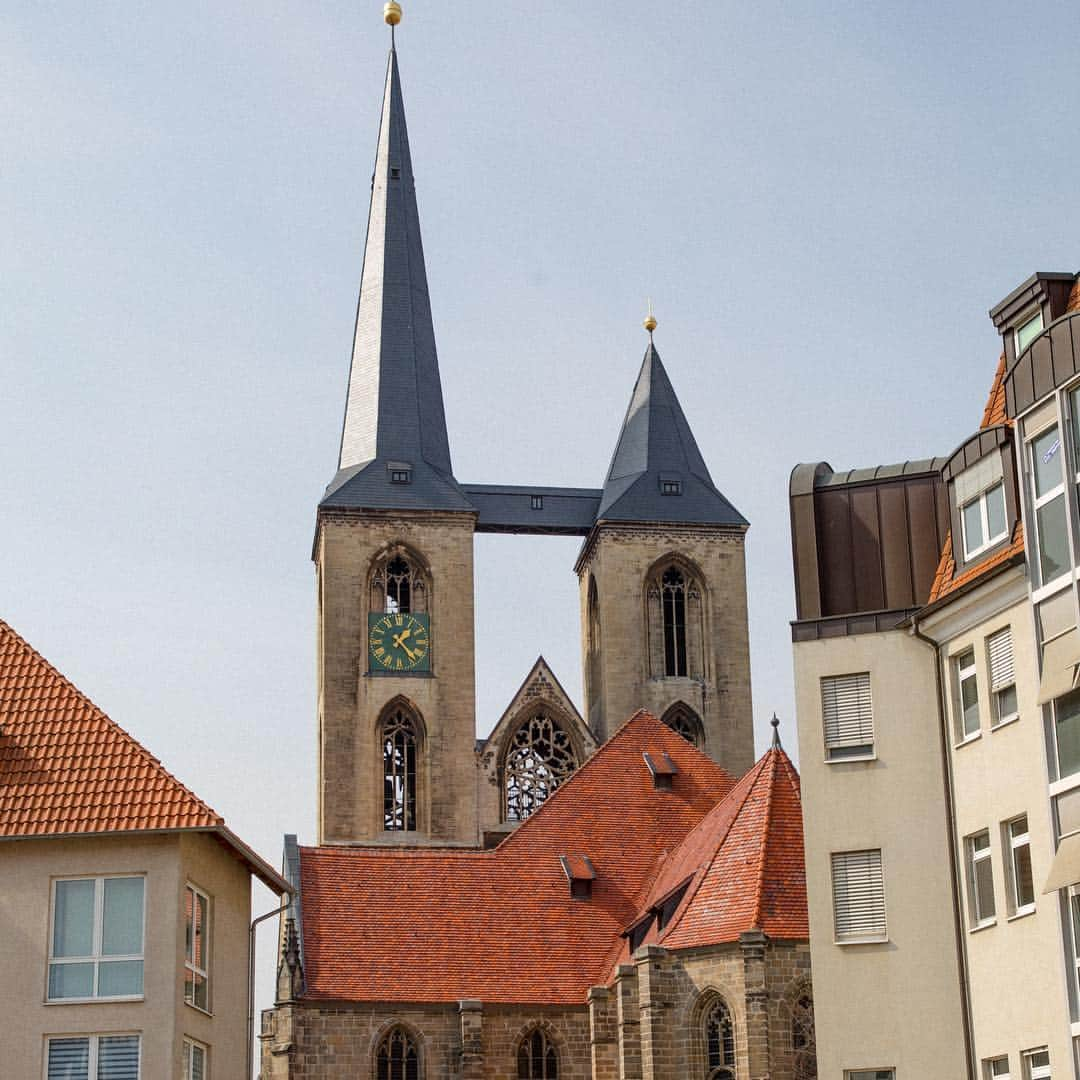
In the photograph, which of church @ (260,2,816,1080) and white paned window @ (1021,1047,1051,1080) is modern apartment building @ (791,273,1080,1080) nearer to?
white paned window @ (1021,1047,1051,1080)

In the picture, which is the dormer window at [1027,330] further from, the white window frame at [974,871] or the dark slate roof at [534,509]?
the dark slate roof at [534,509]

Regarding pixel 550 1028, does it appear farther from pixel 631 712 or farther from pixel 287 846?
pixel 631 712

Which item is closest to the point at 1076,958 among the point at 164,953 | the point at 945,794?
the point at 945,794

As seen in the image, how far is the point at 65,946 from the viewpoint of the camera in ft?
90.2

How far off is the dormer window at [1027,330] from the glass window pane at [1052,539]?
2901 mm

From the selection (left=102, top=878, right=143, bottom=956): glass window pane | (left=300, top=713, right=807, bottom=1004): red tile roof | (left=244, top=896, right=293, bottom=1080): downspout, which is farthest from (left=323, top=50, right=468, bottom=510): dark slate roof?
(left=102, top=878, right=143, bottom=956): glass window pane

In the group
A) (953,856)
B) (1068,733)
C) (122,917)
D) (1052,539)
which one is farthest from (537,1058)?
(1052,539)

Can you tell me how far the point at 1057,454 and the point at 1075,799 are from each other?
11.5 feet

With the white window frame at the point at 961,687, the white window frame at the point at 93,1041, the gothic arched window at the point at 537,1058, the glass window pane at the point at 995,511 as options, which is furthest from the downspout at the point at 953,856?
the gothic arched window at the point at 537,1058

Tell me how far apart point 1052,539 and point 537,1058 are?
72.7ft

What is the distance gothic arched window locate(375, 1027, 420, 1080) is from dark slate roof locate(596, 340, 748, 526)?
20.1 meters

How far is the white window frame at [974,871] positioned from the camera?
25781 mm

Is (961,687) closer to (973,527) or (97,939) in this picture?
(973,527)

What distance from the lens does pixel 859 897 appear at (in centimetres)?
2770
